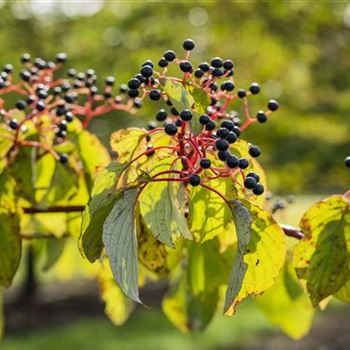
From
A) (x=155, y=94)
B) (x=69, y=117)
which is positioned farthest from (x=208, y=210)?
(x=69, y=117)

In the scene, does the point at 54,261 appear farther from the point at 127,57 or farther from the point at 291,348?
the point at 127,57

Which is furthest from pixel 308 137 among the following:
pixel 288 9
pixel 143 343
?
pixel 143 343

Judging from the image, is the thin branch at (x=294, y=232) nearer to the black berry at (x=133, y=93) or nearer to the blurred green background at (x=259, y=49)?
the black berry at (x=133, y=93)

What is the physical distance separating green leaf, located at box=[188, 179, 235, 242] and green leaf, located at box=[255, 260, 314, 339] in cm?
56

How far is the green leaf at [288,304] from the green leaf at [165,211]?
2.11 feet

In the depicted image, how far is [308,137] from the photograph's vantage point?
27.2ft

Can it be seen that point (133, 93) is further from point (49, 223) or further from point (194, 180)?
point (49, 223)

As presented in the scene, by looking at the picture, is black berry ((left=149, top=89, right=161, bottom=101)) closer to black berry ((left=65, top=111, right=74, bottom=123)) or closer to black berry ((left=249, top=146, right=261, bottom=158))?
black berry ((left=249, top=146, right=261, bottom=158))

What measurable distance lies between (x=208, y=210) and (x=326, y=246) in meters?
0.21

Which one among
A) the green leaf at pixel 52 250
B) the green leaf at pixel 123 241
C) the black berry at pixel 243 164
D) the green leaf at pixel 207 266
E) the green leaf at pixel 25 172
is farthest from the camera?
the green leaf at pixel 52 250

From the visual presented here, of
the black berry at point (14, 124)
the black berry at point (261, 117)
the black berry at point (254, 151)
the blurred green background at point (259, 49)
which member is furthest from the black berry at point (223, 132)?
the blurred green background at point (259, 49)

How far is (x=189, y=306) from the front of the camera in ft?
5.41

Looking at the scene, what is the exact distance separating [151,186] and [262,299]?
76cm

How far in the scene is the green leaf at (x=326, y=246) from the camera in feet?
3.66
